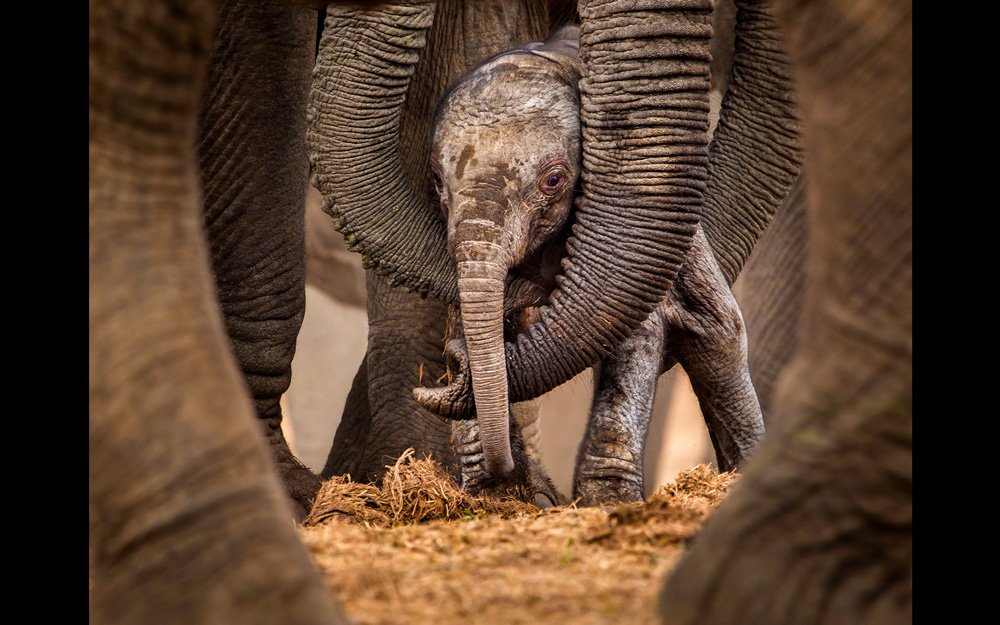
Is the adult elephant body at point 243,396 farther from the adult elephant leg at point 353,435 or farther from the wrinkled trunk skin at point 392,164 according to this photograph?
the adult elephant leg at point 353,435

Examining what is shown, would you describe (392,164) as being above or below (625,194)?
above

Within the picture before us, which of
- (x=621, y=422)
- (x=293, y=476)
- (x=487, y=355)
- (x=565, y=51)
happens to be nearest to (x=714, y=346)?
(x=621, y=422)

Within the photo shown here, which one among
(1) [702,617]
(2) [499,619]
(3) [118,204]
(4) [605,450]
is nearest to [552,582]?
(2) [499,619]

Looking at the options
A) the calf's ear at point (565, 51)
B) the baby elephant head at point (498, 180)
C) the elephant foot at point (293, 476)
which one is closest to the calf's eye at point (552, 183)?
the baby elephant head at point (498, 180)

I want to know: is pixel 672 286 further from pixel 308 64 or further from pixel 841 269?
pixel 841 269

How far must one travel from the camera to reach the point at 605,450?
279 centimetres

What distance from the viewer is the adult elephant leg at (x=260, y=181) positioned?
3.12m

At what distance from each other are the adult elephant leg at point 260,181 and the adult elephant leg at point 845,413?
7.30 ft

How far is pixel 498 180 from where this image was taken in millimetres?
2625

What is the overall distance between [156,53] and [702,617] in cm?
84

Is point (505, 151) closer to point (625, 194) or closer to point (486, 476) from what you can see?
point (625, 194)

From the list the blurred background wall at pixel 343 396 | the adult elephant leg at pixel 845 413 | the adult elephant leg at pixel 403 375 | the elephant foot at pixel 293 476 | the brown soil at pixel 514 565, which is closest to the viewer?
the adult elephant leg at pixel 845 413

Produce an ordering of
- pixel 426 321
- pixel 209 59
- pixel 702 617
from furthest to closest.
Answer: pixel 426 321
pixel 209 59
pixel 702 617

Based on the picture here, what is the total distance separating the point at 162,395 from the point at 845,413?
70 cm
